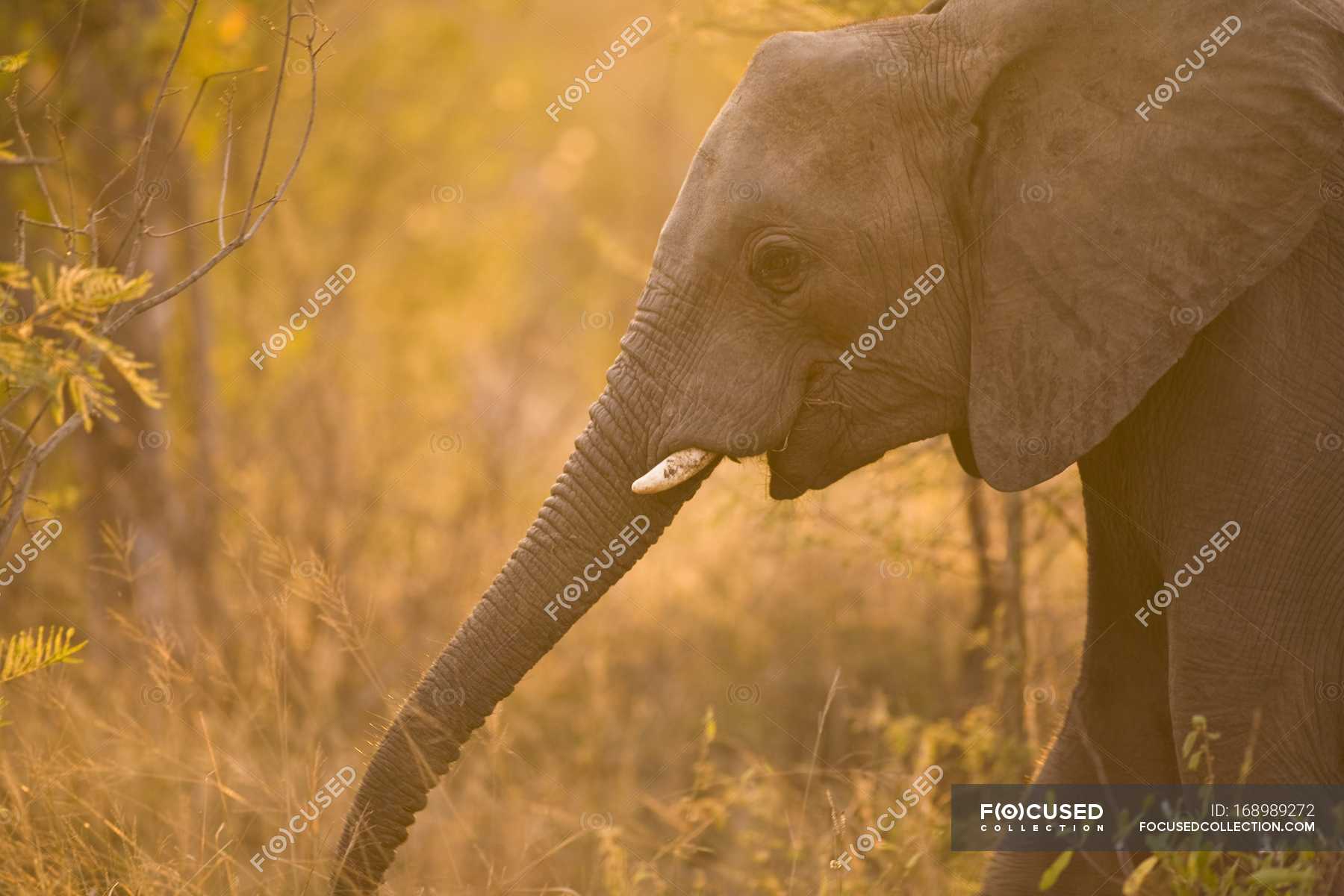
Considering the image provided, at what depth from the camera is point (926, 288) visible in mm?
3848

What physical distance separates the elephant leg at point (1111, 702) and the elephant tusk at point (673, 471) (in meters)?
1.19

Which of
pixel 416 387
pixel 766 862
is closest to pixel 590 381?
pixel 416 387

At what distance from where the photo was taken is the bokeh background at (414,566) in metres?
4.98

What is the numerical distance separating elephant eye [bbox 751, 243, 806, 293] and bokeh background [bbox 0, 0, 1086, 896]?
1.35 meters

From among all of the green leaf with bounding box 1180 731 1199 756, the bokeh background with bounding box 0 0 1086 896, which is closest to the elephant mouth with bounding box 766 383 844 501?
the bokeh background with bounding box 0 0 1086 896

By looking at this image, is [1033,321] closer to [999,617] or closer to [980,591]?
[999,617]

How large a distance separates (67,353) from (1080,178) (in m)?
2.71

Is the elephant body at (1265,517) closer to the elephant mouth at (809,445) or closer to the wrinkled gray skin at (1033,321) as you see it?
the wrinkled gray skin at (1033,321)

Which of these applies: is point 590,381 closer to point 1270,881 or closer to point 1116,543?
point 1116,543

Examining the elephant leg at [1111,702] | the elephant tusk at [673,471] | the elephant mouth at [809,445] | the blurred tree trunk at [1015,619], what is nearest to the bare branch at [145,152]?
the elephant tusk at [673,471]

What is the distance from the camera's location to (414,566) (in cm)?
906

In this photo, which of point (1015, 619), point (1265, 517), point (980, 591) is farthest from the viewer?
point (980, 591)

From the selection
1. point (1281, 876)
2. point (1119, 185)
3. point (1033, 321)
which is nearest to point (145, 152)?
point (1033, 321)

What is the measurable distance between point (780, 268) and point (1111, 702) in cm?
173
